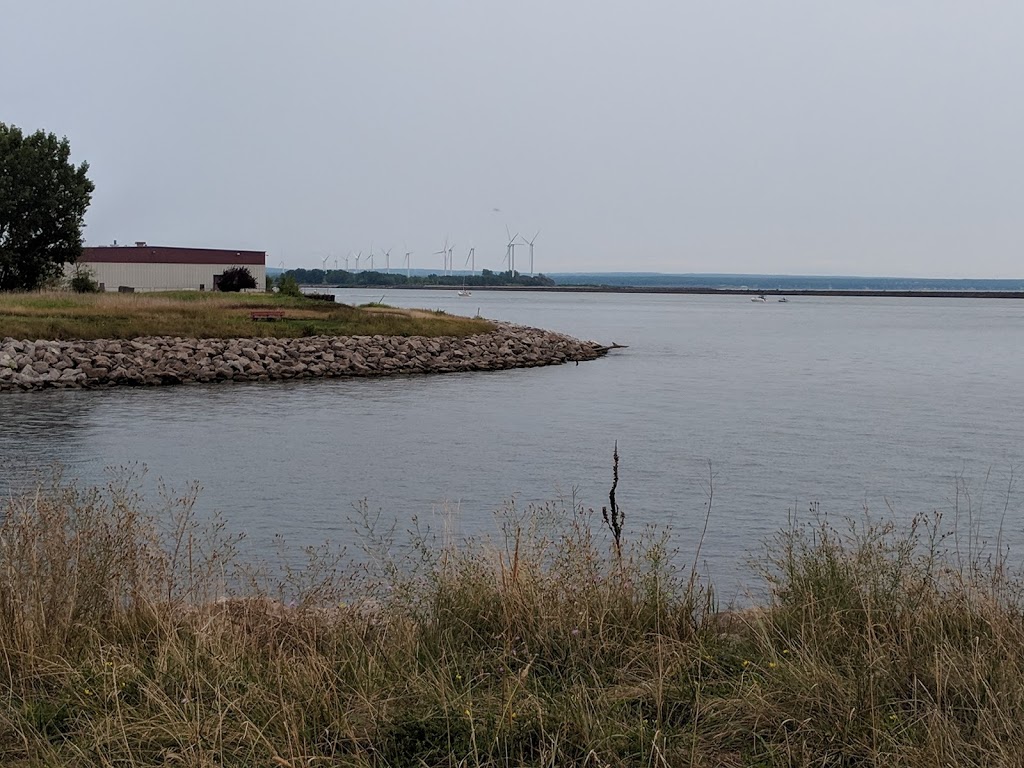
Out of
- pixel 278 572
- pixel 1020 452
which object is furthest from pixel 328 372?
pixel 278 572

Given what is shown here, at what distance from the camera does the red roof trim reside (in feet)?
233

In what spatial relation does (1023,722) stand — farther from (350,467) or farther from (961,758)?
(350,467)

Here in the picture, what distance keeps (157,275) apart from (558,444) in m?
53.9

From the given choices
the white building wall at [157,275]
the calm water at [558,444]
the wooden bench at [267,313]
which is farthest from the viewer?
the white building wall at [157,275]

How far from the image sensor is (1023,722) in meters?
4.66

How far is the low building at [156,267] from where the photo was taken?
70.7 metres

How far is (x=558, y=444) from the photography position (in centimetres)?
2450

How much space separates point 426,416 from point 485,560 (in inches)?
873

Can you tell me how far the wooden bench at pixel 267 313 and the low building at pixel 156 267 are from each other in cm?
2202

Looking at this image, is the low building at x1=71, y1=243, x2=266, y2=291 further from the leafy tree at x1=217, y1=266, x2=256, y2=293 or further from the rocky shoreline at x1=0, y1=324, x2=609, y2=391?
the rocky shoreline at x1=0, y1=324, x2=609, y2=391

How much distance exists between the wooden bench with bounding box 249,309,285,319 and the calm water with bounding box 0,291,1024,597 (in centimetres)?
838

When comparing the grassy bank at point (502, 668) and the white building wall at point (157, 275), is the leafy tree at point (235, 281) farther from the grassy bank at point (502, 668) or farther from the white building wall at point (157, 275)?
the grassy bank at point (502, 668)

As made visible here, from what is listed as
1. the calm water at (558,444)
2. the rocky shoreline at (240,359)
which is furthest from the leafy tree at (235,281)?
the calm water at (558,444)

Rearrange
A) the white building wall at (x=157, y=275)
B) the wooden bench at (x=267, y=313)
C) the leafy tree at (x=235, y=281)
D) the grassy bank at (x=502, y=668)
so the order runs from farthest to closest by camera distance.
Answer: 1. the white building wall at (x=157, y=275)
2. the leafy tree at (x=235, y=281)
3. the wooden bench at (x=267, y=313)
4. the grassy bank at (x=502, y=668)
